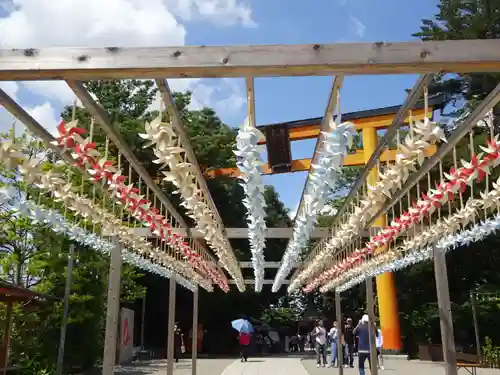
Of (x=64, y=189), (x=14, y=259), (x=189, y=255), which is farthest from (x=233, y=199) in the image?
(x=64, y=189)

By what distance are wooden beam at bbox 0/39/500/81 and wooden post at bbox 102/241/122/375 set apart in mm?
4250

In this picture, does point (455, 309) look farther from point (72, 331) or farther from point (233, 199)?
point (72, 331)

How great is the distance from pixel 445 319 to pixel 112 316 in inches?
157

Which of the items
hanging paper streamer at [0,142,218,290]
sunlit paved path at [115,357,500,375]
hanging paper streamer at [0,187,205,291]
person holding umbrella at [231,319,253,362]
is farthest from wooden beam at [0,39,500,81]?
person holding umbrella at [231,319,253,362]

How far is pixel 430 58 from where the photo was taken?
2514mm

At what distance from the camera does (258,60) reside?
8.29 ft

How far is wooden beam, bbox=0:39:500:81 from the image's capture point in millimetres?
2512

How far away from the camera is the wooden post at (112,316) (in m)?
6.04

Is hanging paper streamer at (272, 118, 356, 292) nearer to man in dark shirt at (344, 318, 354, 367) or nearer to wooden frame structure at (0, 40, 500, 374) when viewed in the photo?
wooden frame structure at (0, 40, 500, 374)

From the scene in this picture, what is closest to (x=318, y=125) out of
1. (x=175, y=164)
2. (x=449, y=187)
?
(x=449, y=187)

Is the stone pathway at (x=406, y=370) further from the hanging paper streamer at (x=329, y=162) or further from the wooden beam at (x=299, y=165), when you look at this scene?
the hanging paper streamer at (x=329, y=162)

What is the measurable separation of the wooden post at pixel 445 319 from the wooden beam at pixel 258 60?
436 cm

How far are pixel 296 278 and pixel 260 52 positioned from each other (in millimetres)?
12060

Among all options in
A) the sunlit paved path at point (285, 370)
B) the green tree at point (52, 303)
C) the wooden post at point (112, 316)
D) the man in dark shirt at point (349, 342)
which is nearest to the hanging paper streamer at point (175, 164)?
the wooden post at point (112, 316)
